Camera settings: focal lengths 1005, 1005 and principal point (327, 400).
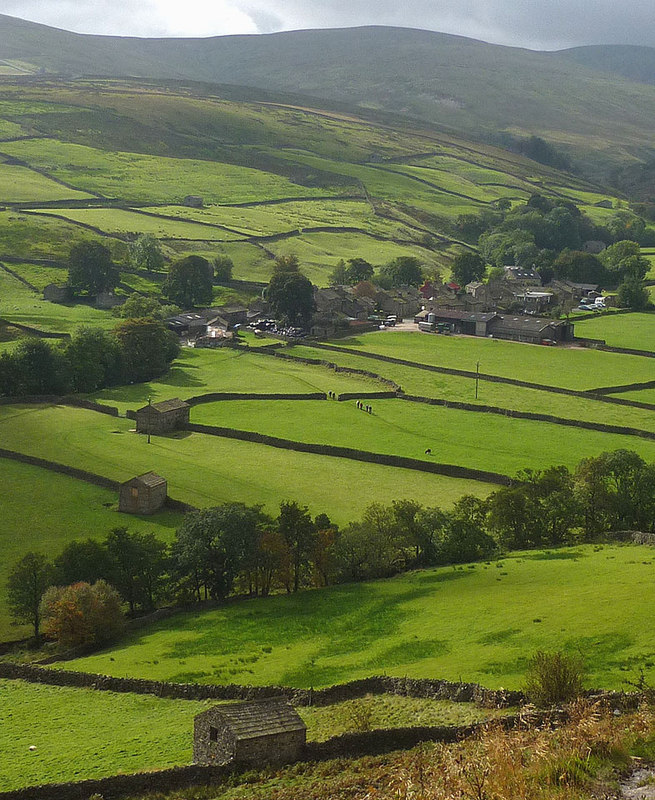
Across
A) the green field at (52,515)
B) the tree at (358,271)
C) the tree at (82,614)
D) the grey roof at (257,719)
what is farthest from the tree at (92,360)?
the grey roof at (257,719)

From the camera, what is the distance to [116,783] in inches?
996

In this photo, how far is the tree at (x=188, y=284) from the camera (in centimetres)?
13288

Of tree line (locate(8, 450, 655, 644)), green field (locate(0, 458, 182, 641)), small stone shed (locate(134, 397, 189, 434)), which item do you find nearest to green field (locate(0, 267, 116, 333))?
small stone shed (locate(134, 397, 189, 434))

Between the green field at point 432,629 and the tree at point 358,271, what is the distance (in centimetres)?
10733

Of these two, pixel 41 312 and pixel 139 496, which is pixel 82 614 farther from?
→ pixel 41 312

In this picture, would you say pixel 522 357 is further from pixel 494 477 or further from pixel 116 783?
pixel 116 783

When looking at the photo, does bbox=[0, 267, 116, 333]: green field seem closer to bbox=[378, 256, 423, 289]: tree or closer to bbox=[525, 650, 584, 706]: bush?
bbox=[378, 256, 423, 289]: tree

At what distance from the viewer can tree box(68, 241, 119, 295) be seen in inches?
5098

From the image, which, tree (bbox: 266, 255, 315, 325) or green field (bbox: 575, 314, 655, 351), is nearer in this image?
green field (bbox: 575, 314, 655, 351)

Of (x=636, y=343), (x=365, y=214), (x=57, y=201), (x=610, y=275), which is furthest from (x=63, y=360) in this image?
(x=365, y=214)

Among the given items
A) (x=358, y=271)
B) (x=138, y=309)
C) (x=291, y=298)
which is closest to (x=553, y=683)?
(x=138, y=309)

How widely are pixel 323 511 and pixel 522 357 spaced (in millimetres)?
58162

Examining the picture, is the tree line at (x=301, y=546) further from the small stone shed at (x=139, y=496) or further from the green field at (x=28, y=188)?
the green field at (x=28, y=188)

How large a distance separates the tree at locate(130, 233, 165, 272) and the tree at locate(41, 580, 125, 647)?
10623 cm
